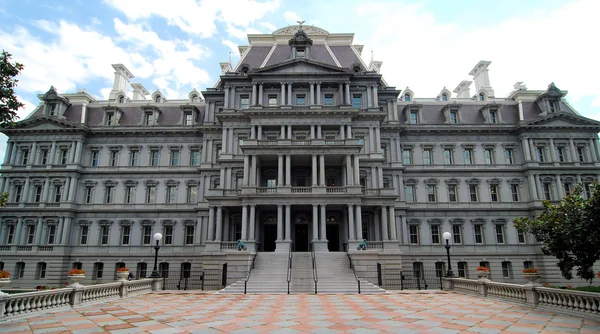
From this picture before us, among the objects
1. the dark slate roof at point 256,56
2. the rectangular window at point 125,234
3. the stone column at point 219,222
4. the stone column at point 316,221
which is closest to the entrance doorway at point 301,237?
the stone column at point 316,221

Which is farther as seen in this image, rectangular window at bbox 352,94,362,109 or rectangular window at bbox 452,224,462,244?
rectangular window at bbox 352,94,362,109

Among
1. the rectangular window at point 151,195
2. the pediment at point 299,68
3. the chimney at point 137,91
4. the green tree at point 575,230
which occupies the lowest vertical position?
the green tree at point 575,230

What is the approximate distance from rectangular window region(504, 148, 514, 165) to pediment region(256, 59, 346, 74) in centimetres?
1919

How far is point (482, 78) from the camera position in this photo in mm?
43812

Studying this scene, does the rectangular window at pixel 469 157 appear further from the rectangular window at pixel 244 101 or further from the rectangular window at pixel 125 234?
the rectangular window at pixel 125 234

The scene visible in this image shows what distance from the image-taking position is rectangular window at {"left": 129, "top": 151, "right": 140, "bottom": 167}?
37.0 m

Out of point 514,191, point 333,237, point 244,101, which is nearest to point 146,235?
point 244,101

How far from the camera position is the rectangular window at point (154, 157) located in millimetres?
37031

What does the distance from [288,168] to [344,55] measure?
16015 millimetres

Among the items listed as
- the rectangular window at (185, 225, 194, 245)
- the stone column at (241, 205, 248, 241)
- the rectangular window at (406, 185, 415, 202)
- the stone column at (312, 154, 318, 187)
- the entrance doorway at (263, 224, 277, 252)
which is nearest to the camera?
the stone column at (241, 205, 248, 241)

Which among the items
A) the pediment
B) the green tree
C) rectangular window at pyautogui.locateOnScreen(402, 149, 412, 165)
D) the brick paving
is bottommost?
the brick paving

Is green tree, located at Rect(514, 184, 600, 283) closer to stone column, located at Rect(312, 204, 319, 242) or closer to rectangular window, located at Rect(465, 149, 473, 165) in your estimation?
stone column, located at Rect(312, 204, 319, 242)

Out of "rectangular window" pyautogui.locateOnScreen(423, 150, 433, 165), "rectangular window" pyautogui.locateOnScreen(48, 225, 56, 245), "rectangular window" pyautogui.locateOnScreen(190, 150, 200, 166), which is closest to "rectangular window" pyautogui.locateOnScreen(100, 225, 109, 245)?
"rectangular window" pyautogui.locateOnScreen(48, 225, 56, 245)

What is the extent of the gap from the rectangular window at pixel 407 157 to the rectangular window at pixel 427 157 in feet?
4.71
